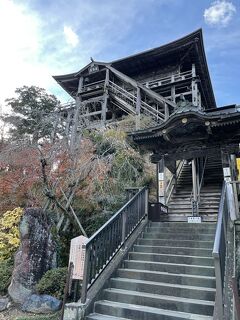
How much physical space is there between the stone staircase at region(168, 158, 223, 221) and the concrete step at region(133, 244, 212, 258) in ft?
8.94

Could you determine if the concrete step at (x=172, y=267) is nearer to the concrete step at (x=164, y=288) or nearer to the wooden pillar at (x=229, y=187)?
the concrete step at (x=164, y=288)

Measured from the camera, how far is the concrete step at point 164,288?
497 cm

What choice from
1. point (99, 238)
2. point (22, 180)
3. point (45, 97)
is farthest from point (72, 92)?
point (99, 238)

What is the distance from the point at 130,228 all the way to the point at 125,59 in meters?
20.4

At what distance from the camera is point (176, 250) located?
6.57 m

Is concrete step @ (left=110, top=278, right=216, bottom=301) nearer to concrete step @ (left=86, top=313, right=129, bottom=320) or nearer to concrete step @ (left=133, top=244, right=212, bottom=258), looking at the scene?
concrete step @ (left=86, top=313, right=129, bottom=320)

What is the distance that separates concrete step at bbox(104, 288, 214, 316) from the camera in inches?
184

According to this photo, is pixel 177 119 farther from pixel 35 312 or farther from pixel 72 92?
pixel 72 92

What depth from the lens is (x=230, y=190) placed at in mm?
7836

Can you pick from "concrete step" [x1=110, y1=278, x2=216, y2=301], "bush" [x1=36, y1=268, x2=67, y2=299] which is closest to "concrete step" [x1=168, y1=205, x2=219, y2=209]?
"concrete step" [x1=110, y1=278, x2=216, y2=301]

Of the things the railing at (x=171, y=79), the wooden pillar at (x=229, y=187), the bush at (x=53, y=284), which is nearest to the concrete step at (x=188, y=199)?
the wooden pillar at (x=229, y=187)

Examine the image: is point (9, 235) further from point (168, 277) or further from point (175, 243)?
point (168, 277)

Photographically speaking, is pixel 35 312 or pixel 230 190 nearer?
pixel 35 312

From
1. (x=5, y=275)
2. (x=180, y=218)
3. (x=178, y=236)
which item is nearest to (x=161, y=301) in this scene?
(x=178, y=236)
